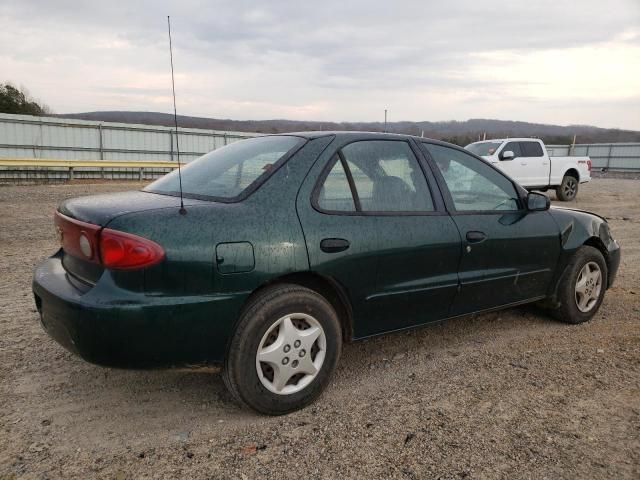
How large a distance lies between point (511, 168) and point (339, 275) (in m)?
12.6

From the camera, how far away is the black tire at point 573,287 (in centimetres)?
402

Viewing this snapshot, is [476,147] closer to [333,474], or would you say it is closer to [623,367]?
[623,367]

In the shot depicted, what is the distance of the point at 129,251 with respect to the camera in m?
2.27

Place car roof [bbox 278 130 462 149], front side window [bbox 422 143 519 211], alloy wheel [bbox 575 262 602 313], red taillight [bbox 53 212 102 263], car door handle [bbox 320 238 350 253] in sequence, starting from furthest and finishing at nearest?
alloy wheel [bbox 575 262 602 313], front side window [bbox 422 143 519 211], car roof [bbox 278 130 462 149], car door handle [bbox 320 238 350 253], red taillight [bbox 53 212 102 263]

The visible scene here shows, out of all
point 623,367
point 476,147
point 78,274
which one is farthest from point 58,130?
point 623,367

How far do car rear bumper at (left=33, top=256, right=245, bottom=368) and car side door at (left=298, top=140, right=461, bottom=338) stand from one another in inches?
23.7

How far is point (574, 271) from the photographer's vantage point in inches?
158

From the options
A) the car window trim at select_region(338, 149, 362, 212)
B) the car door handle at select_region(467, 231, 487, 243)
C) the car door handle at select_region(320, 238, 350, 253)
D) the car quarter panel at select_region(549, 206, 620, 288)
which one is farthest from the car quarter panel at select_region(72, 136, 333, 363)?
the car quarter panel at select_region(549, 206, 620, 288)

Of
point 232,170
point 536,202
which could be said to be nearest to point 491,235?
point 536,202

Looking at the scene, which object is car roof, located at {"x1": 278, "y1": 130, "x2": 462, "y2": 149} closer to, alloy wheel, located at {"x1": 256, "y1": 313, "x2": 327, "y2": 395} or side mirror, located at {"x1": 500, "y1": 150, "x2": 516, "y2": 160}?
alloy wheel, located at {"x1": 256, "y1": 313, "x2": 327, "y2": 395}

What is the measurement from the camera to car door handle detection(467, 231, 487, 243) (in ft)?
10.8

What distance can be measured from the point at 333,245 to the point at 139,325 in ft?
3.49

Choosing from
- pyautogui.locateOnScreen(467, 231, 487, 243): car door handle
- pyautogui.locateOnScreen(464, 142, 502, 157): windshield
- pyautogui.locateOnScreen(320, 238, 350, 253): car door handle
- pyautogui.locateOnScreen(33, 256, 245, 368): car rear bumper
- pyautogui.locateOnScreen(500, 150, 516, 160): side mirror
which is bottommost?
pyautogui.locateOnScreen(33, 256, 245, 368): car rear bumper

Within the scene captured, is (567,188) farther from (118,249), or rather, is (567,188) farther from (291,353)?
(118,249)
